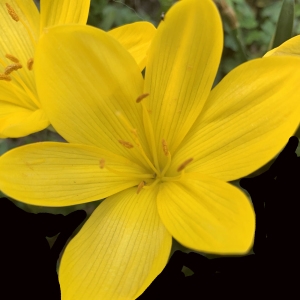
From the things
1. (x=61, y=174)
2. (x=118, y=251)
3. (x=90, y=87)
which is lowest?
(x=118, y=251)

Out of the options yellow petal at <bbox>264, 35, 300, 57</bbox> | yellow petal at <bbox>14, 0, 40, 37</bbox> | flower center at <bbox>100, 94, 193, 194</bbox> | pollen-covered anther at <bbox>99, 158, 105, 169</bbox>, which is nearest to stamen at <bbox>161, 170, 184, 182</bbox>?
flower center at <bbox>100, 94, 193, 194</bbox>

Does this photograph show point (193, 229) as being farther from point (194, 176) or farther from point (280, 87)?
point (280, 87)

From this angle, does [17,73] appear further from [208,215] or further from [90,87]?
[208,215]

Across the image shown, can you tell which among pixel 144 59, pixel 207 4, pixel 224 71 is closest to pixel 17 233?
pixel 144 59

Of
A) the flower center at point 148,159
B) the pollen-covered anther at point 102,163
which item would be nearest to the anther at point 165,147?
the flower center at point 148,159

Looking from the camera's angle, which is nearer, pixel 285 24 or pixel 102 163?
pixel 102 163

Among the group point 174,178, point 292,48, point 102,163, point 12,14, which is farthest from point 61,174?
point 292,48
